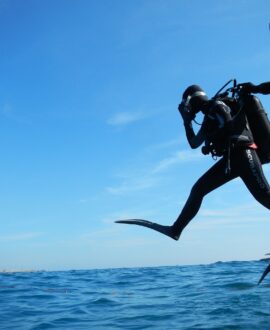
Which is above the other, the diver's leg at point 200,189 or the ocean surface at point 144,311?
the diver's leg at point 200,189

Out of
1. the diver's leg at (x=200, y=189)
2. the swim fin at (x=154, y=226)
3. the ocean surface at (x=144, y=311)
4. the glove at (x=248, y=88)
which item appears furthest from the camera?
the ocean surface at (x=144, y=311)

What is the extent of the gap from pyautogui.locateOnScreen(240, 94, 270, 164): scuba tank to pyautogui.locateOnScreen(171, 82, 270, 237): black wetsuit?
0.44 feet

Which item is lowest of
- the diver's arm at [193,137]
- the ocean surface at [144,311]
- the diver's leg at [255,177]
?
the ocean surface at [144,311]

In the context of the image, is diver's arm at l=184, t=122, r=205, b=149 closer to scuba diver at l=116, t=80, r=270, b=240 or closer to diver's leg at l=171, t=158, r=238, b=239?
scuba diver at l=116, t=80, r=270, b=240

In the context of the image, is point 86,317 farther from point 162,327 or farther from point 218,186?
point 218,186

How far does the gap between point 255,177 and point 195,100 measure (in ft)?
4.64

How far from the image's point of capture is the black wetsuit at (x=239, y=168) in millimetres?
5160

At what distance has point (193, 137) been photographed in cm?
544

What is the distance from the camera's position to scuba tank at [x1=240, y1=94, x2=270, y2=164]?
17.3ft

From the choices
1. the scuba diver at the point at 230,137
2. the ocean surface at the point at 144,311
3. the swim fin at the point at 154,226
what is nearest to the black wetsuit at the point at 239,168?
the scuba diver at the point at 230,137

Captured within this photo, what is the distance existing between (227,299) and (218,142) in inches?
222

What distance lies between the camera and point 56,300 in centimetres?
1115

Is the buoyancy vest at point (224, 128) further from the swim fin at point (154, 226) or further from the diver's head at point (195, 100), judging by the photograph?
the swim fin at point (154, 226)

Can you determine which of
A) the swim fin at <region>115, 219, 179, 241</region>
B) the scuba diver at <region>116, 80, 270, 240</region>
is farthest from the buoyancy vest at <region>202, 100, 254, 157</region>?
the swim fin at <region>115, 219, 179, 241</region>
